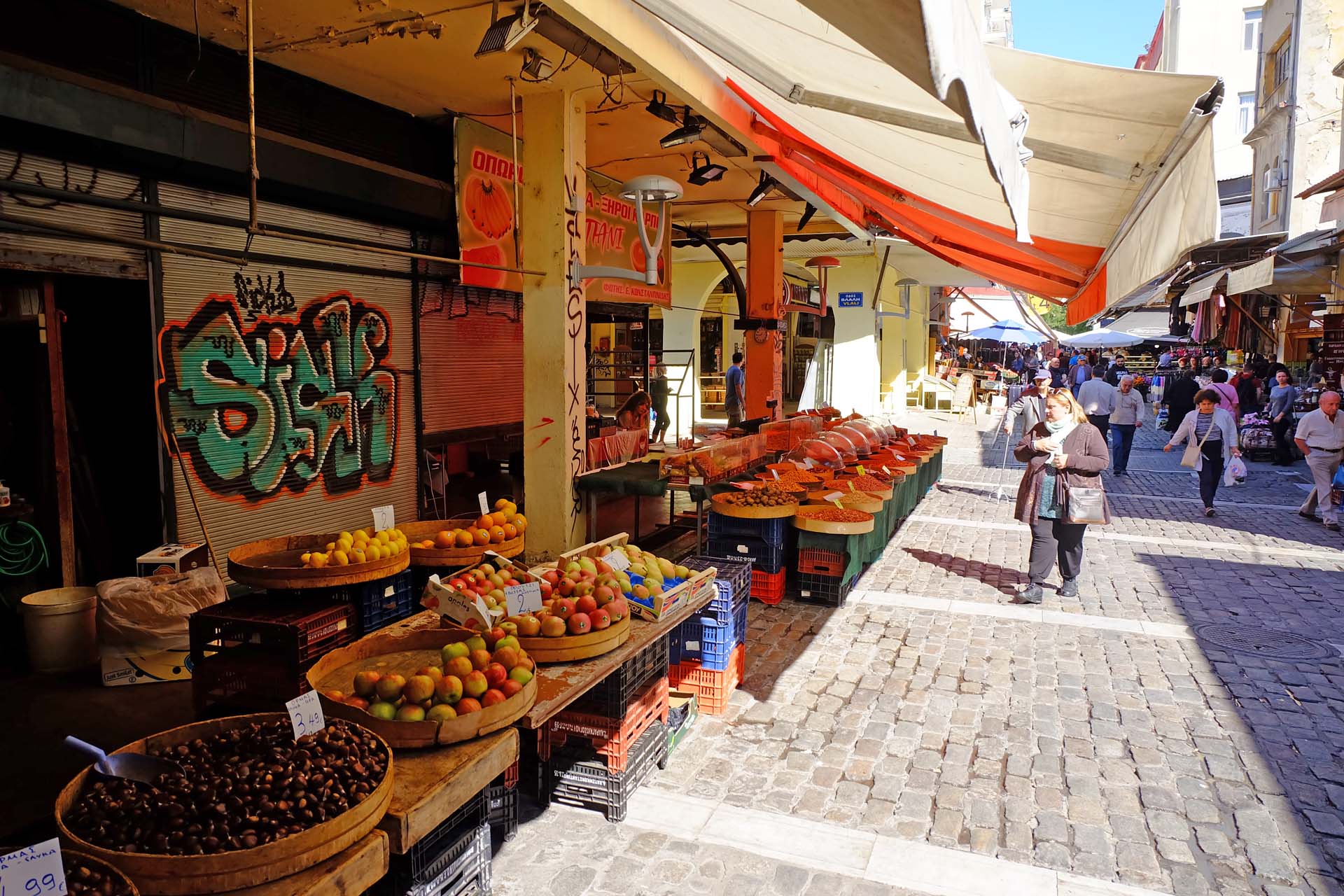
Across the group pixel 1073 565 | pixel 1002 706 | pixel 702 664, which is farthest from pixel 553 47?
pixel 1073 565

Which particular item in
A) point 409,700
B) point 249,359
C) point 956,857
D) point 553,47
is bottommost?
point 956,857

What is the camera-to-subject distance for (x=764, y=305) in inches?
524

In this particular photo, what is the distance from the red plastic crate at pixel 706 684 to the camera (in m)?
5.19

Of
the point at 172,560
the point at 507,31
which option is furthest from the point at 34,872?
the point at 507,31

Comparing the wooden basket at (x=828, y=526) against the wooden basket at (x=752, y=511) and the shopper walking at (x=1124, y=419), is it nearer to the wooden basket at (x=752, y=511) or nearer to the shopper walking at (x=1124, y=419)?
the wooden basket at (x=752, y=511)

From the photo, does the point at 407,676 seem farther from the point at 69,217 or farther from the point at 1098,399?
the point at 1098,399

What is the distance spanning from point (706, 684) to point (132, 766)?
11.0 feet

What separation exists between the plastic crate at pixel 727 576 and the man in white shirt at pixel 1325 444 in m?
9.80

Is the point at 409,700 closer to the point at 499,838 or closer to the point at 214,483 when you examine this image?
the point at 499,838

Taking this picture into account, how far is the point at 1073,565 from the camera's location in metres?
7.73

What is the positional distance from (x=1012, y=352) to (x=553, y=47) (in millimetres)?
59146

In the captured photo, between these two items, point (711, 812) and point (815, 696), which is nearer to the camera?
point (711, 812)

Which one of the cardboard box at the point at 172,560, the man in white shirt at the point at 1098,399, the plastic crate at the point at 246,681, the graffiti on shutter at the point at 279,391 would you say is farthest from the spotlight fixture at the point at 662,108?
the man in white shirt at the point at 1098,399

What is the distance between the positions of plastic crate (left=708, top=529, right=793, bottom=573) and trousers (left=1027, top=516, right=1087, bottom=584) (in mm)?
2513
